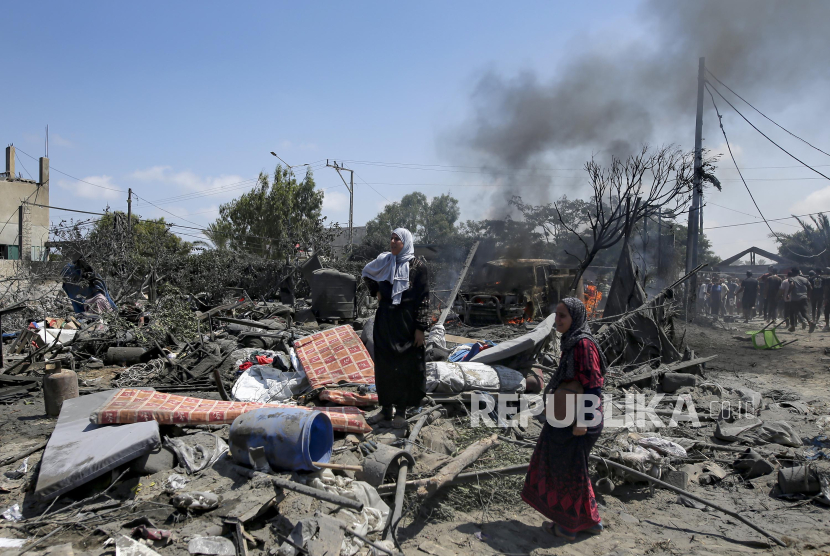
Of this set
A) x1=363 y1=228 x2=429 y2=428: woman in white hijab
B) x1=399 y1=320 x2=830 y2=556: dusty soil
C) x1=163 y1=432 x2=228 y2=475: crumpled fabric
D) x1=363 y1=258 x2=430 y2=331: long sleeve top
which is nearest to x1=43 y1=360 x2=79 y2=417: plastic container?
x1=163 y1=432 x2=228 y2=475: crumpled fabric

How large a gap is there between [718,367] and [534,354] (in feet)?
Answer: 16.1

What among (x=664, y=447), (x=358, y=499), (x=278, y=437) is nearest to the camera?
(x=358, y=499)

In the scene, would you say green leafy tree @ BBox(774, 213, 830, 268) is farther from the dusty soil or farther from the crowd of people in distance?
the dusty soil

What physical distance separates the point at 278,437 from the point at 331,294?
8.46m

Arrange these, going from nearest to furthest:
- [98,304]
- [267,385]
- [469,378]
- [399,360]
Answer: [399,360] → [469,378] → [267,385] → [98,304]

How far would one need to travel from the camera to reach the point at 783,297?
46.0ft

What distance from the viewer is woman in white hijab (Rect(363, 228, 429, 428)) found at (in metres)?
4.36

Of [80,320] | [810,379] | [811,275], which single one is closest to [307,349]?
[80,320]

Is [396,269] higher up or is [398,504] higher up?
[396,269]

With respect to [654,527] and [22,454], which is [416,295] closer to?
[654,527]

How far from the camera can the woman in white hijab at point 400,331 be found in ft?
14.3

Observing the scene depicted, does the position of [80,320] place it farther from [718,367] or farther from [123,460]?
[718,367]

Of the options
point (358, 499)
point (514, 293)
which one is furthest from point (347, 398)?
point (514, 293)

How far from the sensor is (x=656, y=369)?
268 inches
